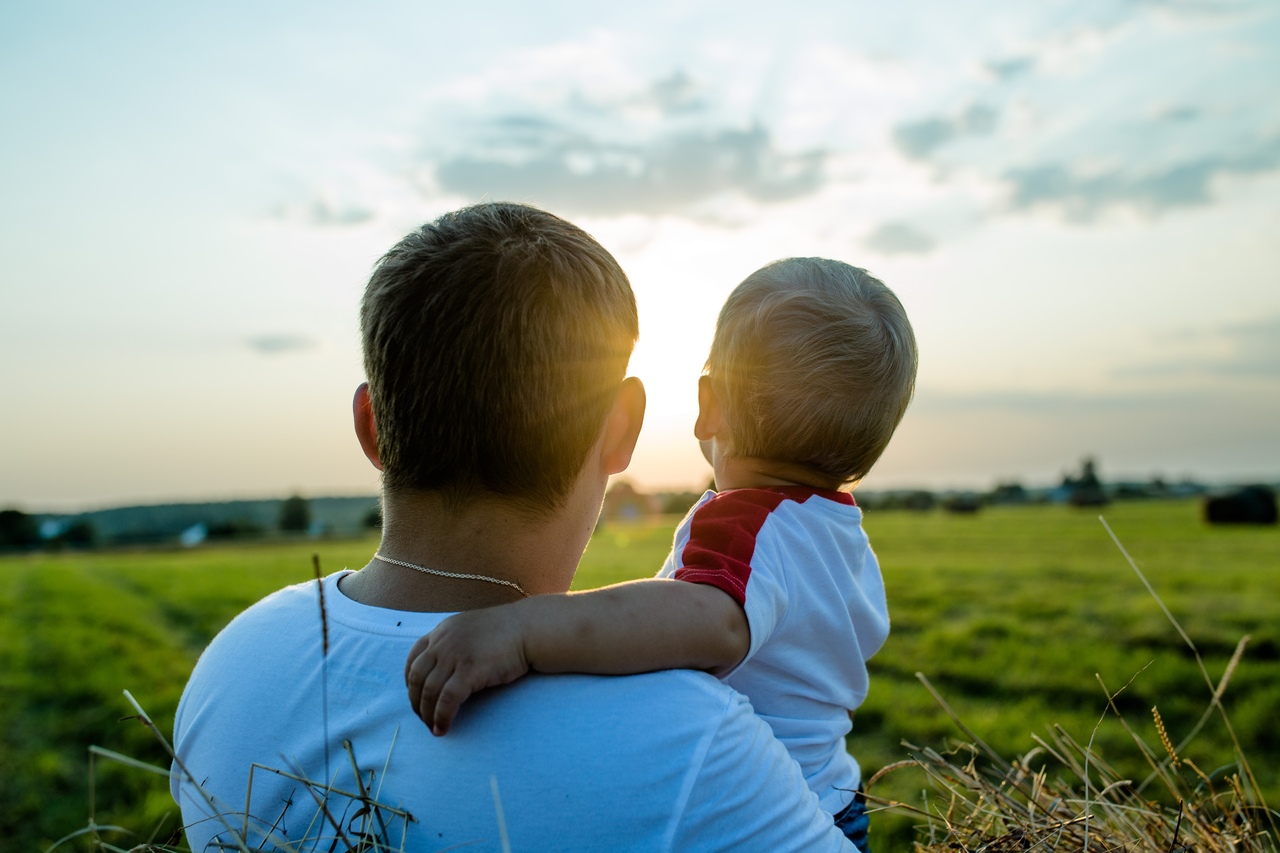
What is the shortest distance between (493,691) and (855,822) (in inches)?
71.9

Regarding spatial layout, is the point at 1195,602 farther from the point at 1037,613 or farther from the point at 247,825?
the point at 247,825

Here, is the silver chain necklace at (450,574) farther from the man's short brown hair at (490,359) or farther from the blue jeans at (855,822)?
the blue jeans at (855,822)

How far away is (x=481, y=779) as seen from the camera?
1.58m

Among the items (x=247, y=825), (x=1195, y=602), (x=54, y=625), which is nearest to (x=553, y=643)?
(x=247, y=825)

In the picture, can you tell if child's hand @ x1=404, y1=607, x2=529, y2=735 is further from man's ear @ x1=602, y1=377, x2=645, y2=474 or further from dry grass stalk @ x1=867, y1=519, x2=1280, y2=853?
dry grass stalk @ x1=867, y1=519, x2=1280, y2=853

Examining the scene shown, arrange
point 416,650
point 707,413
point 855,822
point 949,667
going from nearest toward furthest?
point 416,650 < point 855,822 < point 707,413 < point 949,667

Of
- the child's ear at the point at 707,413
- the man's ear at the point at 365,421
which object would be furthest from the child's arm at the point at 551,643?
the child's ear at the point at 707,413

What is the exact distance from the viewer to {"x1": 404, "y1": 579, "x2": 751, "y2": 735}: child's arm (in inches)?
61.4

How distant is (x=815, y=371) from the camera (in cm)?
275

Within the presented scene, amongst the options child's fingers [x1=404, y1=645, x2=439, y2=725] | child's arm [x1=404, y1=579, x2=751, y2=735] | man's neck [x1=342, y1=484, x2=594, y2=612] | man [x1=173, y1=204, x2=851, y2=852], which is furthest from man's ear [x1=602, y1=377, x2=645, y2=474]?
child's fingers [x1=404, y1=645, x2=439, y2=725]

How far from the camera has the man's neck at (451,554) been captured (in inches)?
73.4

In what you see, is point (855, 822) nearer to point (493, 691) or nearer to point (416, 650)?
point (493, 691)

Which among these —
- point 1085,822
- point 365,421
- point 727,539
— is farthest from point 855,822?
point 365,421

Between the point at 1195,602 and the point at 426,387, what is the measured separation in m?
14.3
